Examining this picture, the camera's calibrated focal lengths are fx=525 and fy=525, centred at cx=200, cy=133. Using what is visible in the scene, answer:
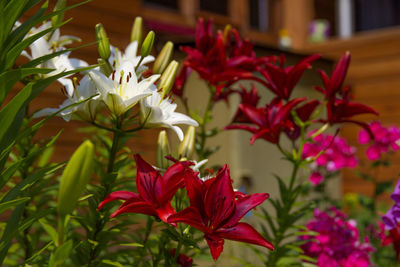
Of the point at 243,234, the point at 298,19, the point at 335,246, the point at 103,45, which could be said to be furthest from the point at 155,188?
the point at 298,19

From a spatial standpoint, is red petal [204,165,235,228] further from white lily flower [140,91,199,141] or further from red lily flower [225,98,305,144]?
red lily flower [225,98,305,144]

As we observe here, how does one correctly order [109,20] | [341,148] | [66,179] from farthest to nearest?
1. [109,20]
2. [341,148]
3. [66,179]

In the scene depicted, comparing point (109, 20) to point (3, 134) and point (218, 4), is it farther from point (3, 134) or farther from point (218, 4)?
point (3, 134)

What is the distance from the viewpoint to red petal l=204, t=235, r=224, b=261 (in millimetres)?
593

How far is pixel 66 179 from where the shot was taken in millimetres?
468

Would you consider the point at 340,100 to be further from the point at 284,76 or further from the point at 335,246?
the point at 335,246

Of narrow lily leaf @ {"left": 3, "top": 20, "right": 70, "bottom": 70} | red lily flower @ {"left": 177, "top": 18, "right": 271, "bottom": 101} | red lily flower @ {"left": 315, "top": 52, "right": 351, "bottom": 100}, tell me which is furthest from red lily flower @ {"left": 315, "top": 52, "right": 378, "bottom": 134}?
narrow lily leaf @ {"left": 3, "top": 20, "right": 70, "bottom": 70}

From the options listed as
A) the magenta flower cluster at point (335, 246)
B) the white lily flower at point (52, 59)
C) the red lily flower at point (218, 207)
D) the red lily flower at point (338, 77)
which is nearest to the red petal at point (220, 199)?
the red lily flower at point (218, 207)

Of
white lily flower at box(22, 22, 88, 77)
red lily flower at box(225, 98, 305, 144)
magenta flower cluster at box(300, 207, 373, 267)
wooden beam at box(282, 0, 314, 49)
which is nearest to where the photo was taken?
white lily flower at box(22, 22, 88, 77)

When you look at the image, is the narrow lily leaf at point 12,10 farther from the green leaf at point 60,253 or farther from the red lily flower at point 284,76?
the red lily flower at point 284,76

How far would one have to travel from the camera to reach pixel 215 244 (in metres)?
0.61

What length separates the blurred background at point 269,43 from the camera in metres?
2.47

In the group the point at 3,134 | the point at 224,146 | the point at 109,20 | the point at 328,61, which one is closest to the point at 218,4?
the point at 109,20

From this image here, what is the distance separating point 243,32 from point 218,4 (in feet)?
1.18
